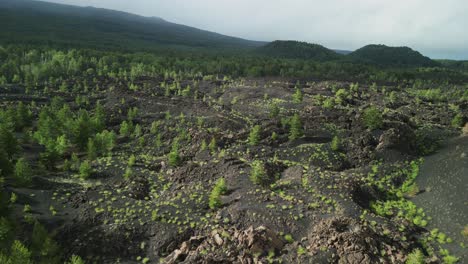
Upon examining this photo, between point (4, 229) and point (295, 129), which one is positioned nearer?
point (4, 229)

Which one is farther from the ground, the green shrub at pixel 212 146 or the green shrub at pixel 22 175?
the green shrub at pixel 212 146

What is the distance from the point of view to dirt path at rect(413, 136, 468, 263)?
3322 centimetres

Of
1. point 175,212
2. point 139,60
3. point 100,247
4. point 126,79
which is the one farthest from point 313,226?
point 139,60

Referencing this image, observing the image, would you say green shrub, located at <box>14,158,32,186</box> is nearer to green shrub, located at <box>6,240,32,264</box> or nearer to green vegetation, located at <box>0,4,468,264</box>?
green vegetation, located at <box>0,4,468,264</box>

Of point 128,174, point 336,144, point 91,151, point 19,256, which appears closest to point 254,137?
point 336,144

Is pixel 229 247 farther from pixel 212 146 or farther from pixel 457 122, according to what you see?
pixel 457 122

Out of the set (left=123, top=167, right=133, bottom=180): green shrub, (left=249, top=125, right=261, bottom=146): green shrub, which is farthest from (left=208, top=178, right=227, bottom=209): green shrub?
(left=249, top=125, right=261, bottom=146): green shrub

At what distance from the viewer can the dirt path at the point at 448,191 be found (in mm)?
33219

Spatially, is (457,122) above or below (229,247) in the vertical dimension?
above

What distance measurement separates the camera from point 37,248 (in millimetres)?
29734

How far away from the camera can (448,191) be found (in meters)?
39.9

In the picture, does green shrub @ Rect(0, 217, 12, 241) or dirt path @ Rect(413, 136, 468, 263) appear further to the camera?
dirt path @ Rect(413, 136, 468, 263)

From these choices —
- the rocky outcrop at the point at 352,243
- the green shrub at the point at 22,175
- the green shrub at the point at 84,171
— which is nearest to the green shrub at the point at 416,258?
the rocky outcrop at the point at 352,243

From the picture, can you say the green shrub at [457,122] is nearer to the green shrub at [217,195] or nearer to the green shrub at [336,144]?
the green shrub at [336,144]
